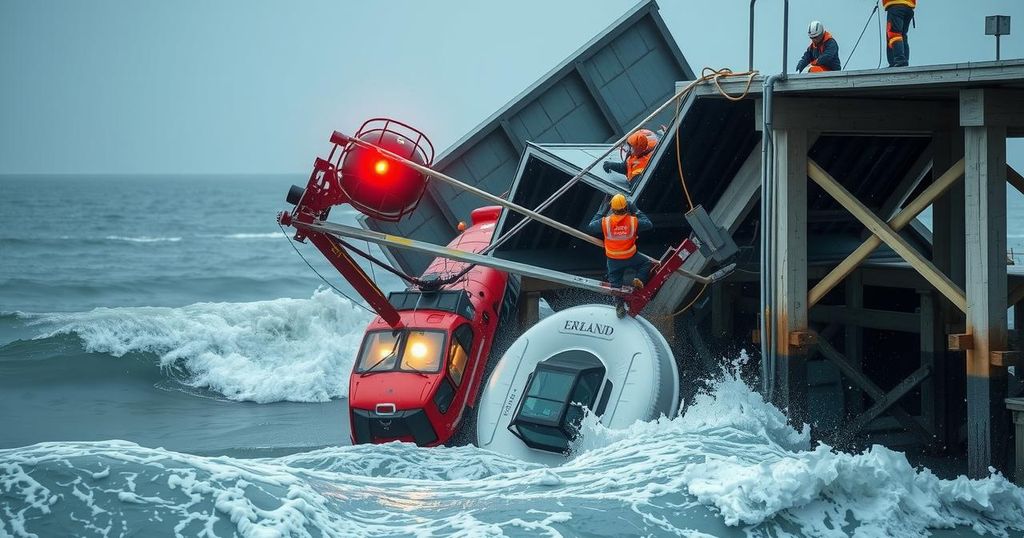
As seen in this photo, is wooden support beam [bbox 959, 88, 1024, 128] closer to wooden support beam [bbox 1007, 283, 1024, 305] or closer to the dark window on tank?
wooden support beam [bbox 1007, 283, 1024, 305]

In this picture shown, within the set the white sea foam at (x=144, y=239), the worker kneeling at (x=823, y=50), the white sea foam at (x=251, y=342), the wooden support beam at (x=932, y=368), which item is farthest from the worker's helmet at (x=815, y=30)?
the white sea foam at (x=144, y=239)

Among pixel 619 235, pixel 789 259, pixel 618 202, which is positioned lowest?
pixel 789 259

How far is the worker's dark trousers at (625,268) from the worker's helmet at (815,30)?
10.5ft

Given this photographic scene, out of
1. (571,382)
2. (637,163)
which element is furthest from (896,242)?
(637,163)

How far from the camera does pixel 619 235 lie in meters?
13.2

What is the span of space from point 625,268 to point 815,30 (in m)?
3.48

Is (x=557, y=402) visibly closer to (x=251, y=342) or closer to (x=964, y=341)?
(x=964, y=341)

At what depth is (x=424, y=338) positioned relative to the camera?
14.5m

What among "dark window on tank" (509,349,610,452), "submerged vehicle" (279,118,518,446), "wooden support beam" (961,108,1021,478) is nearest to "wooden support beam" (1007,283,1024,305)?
"wooden support beam" (961,108,1021,478)

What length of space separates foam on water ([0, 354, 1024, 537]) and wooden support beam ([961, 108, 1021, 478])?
1.66ft

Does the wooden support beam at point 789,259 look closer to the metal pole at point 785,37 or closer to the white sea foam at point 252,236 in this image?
the metal pole at point 785,37

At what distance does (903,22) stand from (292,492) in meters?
8.29

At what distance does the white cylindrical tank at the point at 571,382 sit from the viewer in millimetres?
12258

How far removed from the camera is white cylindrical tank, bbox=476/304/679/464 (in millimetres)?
12258
